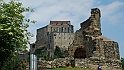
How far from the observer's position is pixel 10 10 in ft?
76.5

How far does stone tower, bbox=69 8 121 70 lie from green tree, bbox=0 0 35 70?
34.5 ft

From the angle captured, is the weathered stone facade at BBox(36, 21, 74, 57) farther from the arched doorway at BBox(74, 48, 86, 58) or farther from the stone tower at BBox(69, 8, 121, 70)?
the stone tower at BBox(69, 8, 121, 70)

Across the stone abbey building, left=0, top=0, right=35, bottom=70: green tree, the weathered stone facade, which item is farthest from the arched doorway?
the weathered stone facade

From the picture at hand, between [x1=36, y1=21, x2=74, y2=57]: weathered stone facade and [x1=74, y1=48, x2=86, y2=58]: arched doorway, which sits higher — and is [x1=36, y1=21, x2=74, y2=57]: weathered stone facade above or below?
above

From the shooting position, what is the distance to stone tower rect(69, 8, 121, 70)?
34.0m

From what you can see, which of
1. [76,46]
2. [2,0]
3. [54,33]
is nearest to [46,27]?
[54,33]

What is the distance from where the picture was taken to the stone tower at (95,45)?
34016mm

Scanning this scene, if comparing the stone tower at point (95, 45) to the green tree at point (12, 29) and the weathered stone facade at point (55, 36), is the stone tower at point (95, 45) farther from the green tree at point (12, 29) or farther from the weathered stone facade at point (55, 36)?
the weathered stone facade at point (55, 36)

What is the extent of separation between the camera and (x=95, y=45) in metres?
35.6

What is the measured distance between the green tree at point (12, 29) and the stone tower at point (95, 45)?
34.5ft

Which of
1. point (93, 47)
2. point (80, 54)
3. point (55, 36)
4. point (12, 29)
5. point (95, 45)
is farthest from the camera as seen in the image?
point (55, 36)

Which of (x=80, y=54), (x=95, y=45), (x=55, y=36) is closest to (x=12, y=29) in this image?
(x=95, y=45)

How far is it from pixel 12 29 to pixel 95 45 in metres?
16.5

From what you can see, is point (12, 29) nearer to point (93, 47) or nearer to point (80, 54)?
point (93, 47)
